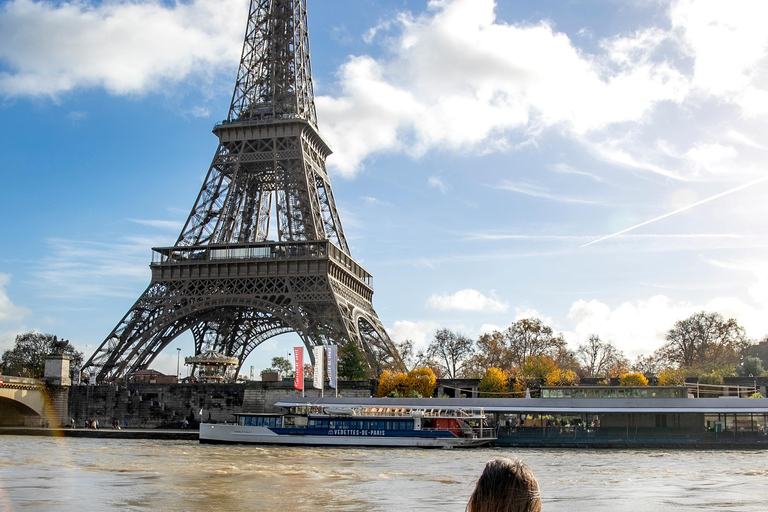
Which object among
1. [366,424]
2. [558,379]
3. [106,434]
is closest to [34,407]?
[106,434]

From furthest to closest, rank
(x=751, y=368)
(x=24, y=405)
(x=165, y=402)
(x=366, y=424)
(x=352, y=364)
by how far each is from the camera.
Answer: (x=751, y=368)
(x=165, y=402)
(x=24, y=405)
(x=352, y=364)
(x=366, y=424)

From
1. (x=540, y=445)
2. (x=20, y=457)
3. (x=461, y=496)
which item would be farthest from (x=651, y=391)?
(x=20, y=457)

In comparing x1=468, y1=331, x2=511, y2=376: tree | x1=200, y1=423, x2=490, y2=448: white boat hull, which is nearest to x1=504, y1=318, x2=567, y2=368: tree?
x1=468, y1=331, x2=511, y2=376: tree

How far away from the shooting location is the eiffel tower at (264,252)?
224ft

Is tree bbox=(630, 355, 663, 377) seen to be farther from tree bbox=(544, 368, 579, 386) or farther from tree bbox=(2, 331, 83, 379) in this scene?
tree bbox=(2, 331, 83, 379)

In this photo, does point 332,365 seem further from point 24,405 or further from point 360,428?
point 24,405

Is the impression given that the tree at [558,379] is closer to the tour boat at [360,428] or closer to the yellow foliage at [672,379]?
the yellow foliage at [672,379]

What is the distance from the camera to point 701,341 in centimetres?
9369

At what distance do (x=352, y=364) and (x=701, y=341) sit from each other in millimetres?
47677

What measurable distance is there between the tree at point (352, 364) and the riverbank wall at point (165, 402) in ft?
17.0

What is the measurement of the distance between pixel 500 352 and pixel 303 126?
31240 mm

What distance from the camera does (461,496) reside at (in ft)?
79.3

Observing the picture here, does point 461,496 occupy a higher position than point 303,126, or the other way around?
point 303,126

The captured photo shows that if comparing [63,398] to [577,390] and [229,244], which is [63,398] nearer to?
[229,244]
